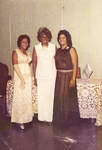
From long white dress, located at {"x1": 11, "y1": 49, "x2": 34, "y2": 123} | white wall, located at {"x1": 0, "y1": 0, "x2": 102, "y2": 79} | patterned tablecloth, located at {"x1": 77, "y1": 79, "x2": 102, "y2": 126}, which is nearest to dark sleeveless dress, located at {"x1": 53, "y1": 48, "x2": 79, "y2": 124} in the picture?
patterned tablecloth, located at {"x1": 77, "y1": 79, "x2": 102, "y2": 126}

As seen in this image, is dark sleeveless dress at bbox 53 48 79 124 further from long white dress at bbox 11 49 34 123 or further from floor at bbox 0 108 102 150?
long white dress at bbox 11 49 34 123

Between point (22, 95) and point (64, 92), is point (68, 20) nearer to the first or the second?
point (64, 92)

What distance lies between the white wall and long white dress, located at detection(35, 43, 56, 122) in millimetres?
1153

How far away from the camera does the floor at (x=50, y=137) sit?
211cm

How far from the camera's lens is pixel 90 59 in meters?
3.66

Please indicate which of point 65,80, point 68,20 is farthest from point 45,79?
point 68,20

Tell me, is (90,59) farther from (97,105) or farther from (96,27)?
(97,105)

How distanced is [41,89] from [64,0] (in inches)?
84.6

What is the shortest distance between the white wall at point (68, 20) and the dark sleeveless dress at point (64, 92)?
1.13 m

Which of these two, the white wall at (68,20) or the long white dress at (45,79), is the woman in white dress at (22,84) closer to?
the long white dress at (45,79)

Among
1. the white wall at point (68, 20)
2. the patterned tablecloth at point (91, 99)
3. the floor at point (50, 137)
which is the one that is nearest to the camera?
the floor at point (50, 137)

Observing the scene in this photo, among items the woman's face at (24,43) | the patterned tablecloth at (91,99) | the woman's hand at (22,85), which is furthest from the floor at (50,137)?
the woman's face at (24,43)

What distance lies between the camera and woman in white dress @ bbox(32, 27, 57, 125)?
270 centimetres

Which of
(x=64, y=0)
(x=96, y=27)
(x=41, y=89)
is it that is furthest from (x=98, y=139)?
(x=64, y=0)
